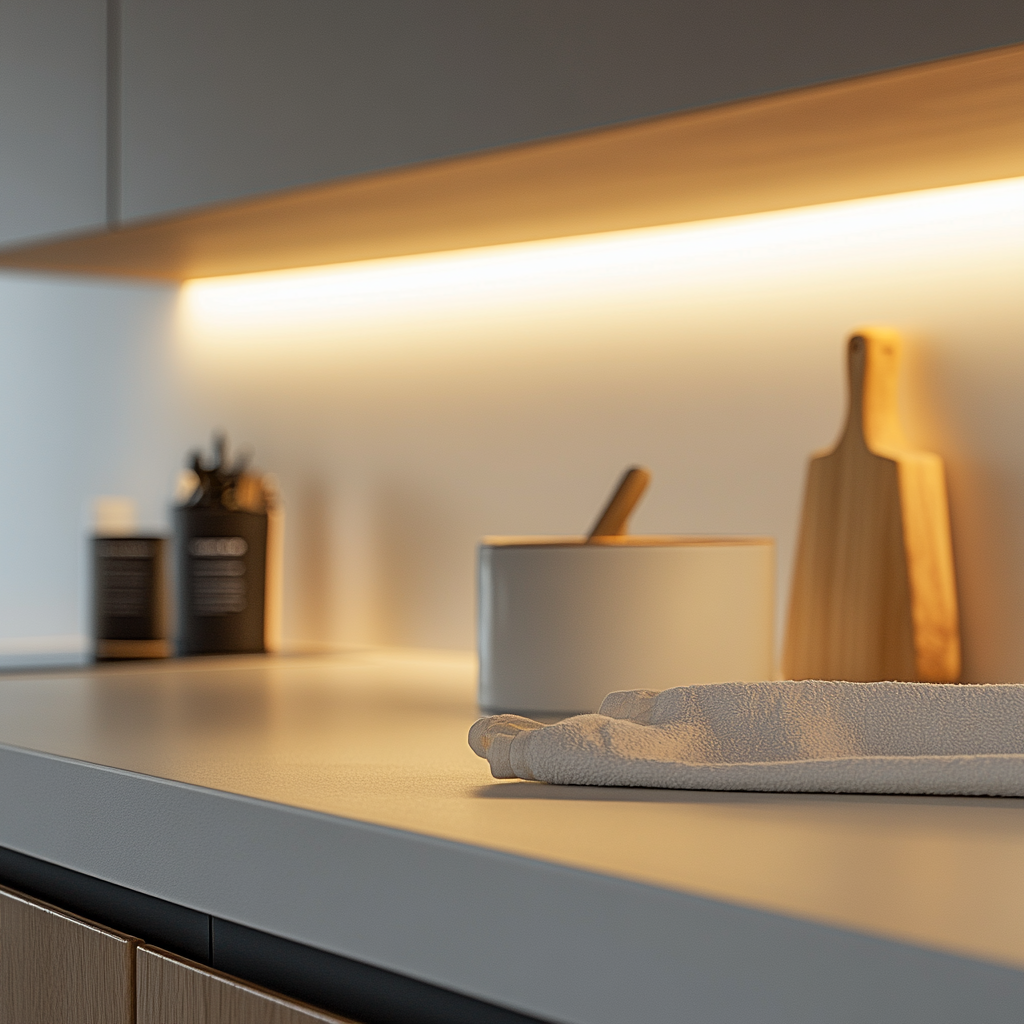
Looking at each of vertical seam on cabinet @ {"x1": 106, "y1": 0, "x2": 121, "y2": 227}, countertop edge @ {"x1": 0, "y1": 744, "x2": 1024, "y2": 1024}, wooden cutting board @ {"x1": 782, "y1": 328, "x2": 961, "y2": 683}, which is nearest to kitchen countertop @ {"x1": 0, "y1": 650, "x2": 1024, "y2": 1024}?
countertop edge @ {"x1": 0, "y1": 744, "x2": 1024, "y2": 1024}

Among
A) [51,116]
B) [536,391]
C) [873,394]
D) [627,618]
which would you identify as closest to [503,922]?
[627,618]

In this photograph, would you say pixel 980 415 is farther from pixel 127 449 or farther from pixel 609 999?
pixel 127 449

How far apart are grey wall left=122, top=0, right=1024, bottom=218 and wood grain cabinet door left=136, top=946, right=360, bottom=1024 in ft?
1.76

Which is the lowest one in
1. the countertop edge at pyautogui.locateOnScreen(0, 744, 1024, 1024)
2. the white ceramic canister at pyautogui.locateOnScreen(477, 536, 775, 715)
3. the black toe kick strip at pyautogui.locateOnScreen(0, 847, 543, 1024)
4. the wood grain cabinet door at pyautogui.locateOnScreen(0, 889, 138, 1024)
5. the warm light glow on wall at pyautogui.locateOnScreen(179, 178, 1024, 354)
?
the wood grain cabinet door at pyautogui.locateOnScreen(0, 889, 138, 1024)

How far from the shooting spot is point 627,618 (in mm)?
852

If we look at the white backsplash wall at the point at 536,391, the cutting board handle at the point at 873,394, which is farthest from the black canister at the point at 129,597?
the cutting board handle at the point at 873,394

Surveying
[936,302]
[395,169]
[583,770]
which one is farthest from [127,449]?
[583,770]

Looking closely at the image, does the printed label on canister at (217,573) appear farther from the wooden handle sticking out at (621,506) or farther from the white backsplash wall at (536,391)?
the wooden handle sticking out at (621,506)

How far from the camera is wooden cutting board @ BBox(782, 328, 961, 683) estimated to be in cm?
96

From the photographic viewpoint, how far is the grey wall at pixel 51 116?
3.88 feet

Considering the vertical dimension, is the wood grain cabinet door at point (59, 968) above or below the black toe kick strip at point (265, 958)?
below

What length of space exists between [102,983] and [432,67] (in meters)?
0.61

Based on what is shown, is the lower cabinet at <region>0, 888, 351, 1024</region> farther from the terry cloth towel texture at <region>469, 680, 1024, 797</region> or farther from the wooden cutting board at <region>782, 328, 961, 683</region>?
the wooden cutting board at <region>782, 328, 961, 683</region>

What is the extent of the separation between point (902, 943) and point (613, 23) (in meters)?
0.63
